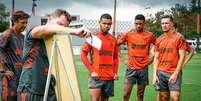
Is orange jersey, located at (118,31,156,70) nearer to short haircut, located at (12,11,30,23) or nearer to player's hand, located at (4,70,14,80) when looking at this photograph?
short haircut, located at (12,11,30,23)

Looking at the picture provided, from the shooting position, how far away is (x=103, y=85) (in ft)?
29.5

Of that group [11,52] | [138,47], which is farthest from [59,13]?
[138,47]

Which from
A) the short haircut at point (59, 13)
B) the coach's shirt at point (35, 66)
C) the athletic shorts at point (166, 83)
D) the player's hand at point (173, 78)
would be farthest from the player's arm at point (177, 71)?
the short haircut at point (59, 13)

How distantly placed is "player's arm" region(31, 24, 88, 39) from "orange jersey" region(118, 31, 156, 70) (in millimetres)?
5005

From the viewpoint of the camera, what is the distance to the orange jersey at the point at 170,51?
30.1ft

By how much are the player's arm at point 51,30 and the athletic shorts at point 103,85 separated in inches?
135

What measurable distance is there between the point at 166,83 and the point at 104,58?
1.20 metres

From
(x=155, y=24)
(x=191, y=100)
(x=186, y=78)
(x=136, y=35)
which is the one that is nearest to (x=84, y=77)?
(x=186, y=78)

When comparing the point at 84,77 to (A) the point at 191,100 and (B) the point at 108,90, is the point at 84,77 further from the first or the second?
(B) the point at 108,90

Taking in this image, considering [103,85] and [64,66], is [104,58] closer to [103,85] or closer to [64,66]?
[103,85]

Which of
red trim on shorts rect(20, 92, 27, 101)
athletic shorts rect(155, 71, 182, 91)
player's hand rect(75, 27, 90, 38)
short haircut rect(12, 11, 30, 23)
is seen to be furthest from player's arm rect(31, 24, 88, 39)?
athletic shorts rect(155, 71, 182, 91)

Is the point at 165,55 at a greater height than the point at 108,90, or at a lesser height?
greater

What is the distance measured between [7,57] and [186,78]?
1184cm

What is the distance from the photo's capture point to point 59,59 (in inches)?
207
